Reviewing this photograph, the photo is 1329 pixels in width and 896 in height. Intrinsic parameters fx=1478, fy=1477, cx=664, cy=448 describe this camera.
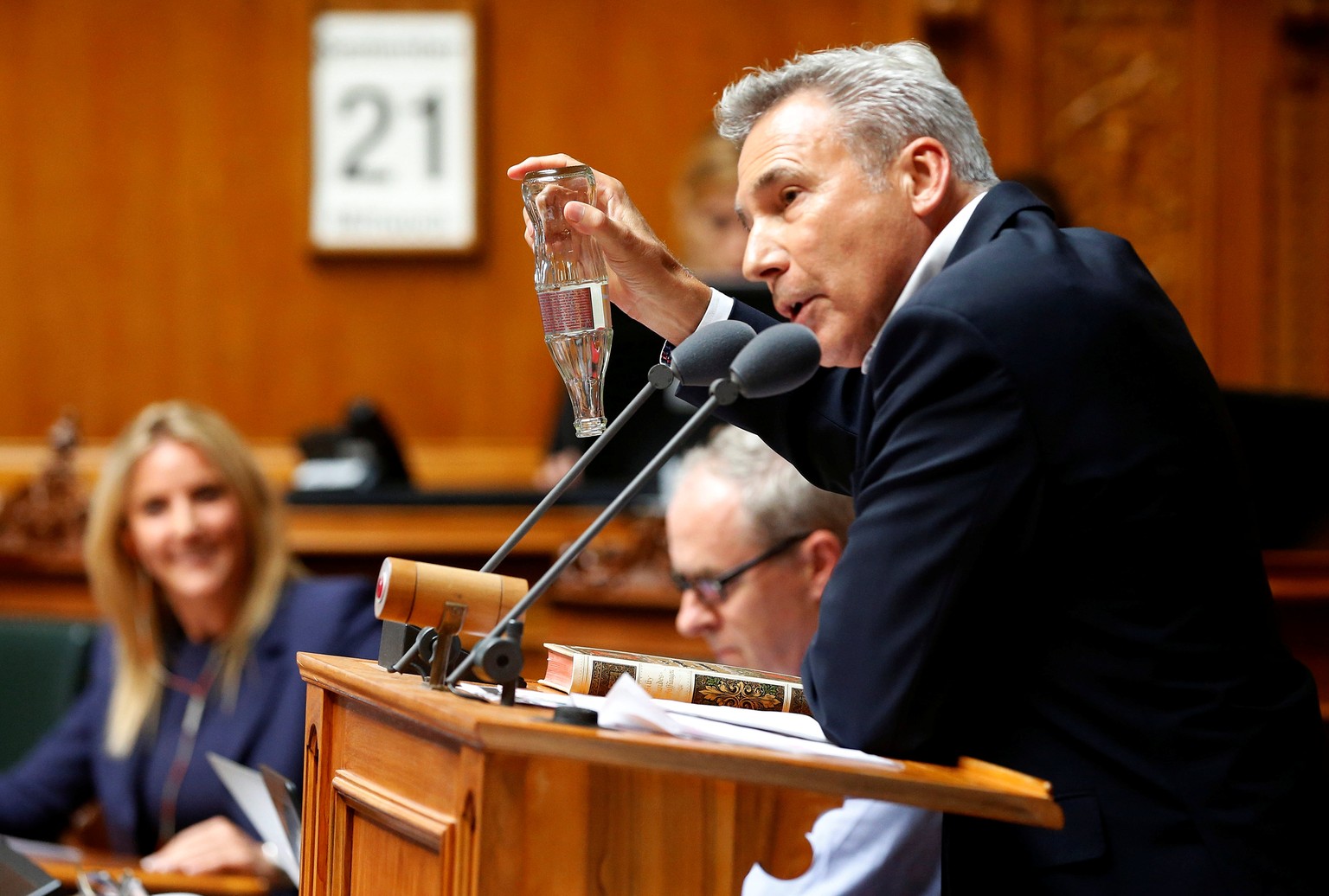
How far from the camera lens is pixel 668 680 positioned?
4.24 ft

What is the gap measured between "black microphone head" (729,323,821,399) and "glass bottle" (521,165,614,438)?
0.19 m

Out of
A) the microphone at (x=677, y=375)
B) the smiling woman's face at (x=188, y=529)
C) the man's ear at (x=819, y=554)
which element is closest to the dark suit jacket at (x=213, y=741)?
the smiling woman's face at (x=188, y=529)

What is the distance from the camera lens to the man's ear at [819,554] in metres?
2.06

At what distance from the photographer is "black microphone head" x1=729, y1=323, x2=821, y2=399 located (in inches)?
46.6

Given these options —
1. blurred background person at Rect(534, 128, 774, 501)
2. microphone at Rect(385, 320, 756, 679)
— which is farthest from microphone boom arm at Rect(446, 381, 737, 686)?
blurred background person at Rect(534, 128, 774, 501)

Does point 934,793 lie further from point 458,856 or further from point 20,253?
point 20,253

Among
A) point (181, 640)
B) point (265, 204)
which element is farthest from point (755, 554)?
point (265, 204)

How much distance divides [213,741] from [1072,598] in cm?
198

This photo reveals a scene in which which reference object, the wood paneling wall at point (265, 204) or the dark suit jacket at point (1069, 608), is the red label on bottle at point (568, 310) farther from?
the wood paneling wall at point (265, 204)

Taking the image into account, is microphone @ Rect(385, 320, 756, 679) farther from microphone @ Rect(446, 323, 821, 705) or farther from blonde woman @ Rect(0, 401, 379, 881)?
blonde woman @ Rect(0, 401, 379, 881)

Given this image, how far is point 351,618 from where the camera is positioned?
2.84 m

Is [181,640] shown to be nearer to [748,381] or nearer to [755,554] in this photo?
[755,554]

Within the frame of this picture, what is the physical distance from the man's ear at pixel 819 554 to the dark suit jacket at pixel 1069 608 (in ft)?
2.66

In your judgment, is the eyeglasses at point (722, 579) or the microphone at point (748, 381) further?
the eyeglasses at point (722, 579)
